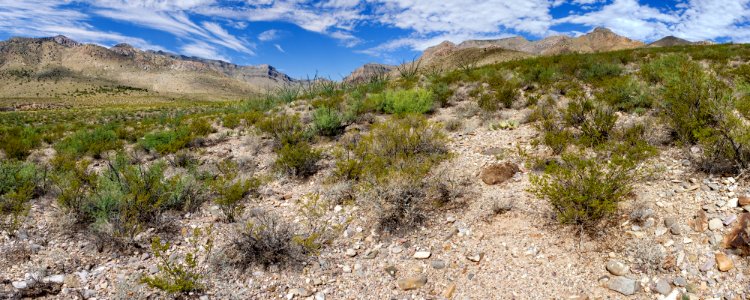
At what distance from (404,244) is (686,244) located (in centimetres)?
305

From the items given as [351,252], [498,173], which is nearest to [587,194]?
[498,173]

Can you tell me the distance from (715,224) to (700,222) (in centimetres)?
12

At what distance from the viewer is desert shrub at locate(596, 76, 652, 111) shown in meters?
8.65

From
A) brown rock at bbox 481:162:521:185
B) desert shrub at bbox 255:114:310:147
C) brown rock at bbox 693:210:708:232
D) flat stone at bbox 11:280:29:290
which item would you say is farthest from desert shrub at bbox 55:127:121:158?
brown rock at bbox 693:210:708:232

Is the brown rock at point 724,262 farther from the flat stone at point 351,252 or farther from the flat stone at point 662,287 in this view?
the flat stone at point 351,252

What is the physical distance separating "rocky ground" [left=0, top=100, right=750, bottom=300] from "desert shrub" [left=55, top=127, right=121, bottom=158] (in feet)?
15.6

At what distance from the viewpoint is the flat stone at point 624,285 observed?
3.60m

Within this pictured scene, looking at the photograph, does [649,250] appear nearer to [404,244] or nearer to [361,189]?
[404,244]

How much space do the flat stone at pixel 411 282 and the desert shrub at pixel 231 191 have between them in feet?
9.38

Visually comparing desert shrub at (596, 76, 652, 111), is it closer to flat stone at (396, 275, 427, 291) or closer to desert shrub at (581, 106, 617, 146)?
desert shrub at (581, 106, 617, 146)

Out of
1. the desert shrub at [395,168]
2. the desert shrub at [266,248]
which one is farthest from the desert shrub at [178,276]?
the desert shrub at [395,168]

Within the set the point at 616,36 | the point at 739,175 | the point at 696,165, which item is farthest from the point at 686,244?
the point at 616,36

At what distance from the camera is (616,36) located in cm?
8425

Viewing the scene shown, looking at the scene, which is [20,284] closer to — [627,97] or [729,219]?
[729,219]
